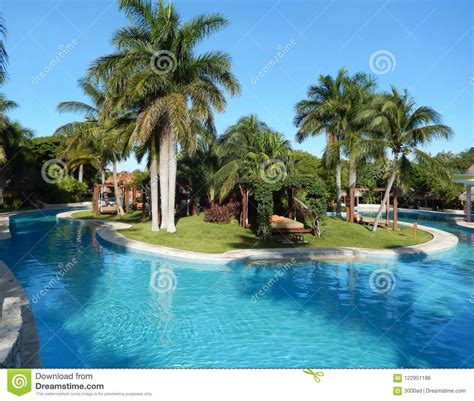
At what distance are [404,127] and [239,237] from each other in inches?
449

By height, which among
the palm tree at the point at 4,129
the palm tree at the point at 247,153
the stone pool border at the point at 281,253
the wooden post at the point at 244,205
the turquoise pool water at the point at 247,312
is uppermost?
the palm tree at the point at 4,129

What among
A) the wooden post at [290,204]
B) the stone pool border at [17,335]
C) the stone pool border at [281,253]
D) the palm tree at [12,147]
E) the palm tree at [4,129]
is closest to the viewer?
the stone pool border at [17,335]

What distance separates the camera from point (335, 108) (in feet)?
91.5

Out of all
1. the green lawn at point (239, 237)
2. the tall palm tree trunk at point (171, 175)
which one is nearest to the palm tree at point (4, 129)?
the green lawn at point (239, 237)

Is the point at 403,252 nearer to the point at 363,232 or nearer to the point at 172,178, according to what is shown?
the point at 363,232

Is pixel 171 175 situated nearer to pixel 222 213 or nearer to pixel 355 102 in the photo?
pixel 222 213

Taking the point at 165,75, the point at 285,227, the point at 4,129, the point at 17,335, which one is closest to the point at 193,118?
the point at 165,75

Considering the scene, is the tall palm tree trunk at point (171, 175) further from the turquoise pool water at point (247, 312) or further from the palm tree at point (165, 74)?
the turquoise pool water at point (247, 312)

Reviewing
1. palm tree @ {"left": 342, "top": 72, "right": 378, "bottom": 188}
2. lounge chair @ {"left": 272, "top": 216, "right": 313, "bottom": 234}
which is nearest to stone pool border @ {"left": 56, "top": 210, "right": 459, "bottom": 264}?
lounge chair @ {"left": 272, "top": 216, "right": 313, "bottom": 234}
